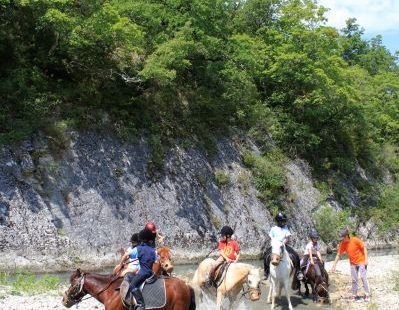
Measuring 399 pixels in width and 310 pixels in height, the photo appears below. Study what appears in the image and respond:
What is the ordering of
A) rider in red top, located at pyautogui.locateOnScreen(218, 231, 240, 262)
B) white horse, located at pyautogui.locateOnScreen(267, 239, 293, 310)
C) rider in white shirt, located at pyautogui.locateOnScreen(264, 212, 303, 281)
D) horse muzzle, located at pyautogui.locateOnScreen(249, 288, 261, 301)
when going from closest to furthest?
Result: horse muzzle, located at pyautogui.locateOnScreen(249, 288, 261, 301) → rider in red top, located at pyautogui.locateOnScreen(218, 231, 240, 262) → white horse, located at pyautogui.locateOnScreen(267, 239, 293, 310) → rider in white shirt, located at pyautogui.locateOnScreen(264, 212, 303, 281)

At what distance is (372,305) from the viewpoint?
12.9 meters

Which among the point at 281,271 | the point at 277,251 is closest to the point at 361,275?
the point at 281,271

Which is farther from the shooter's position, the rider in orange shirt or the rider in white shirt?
the rider in orange shirt

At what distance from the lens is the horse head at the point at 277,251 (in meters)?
12.7

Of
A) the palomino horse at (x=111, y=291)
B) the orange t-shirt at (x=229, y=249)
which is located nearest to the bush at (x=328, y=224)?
the orange t-shirt at (x=229, y=249)

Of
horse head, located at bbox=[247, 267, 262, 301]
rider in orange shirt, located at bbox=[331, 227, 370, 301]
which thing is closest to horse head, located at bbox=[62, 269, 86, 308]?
horse head, located at bbox=[247, 267, 262, 301]

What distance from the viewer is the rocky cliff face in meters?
20.4

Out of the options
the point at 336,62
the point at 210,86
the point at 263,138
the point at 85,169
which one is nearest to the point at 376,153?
the point at 336,62

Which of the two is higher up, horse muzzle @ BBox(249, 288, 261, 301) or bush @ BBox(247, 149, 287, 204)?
bush @ BBox(247, 149, 287, 204)

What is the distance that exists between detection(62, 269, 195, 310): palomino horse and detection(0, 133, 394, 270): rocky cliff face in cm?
1036

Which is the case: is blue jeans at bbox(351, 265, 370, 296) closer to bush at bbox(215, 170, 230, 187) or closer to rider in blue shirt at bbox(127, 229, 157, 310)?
rider in blue shirt at bbox(127, 229, 157, 310)

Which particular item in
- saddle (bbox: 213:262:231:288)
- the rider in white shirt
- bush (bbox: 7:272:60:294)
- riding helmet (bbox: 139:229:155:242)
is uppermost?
riding helmet (bbox: 139:229:155:242)

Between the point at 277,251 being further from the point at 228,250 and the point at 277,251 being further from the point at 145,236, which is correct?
the point at 145,236

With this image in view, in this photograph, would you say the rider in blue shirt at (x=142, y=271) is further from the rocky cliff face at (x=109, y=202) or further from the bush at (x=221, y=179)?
the bush at (x=221, y=179)
